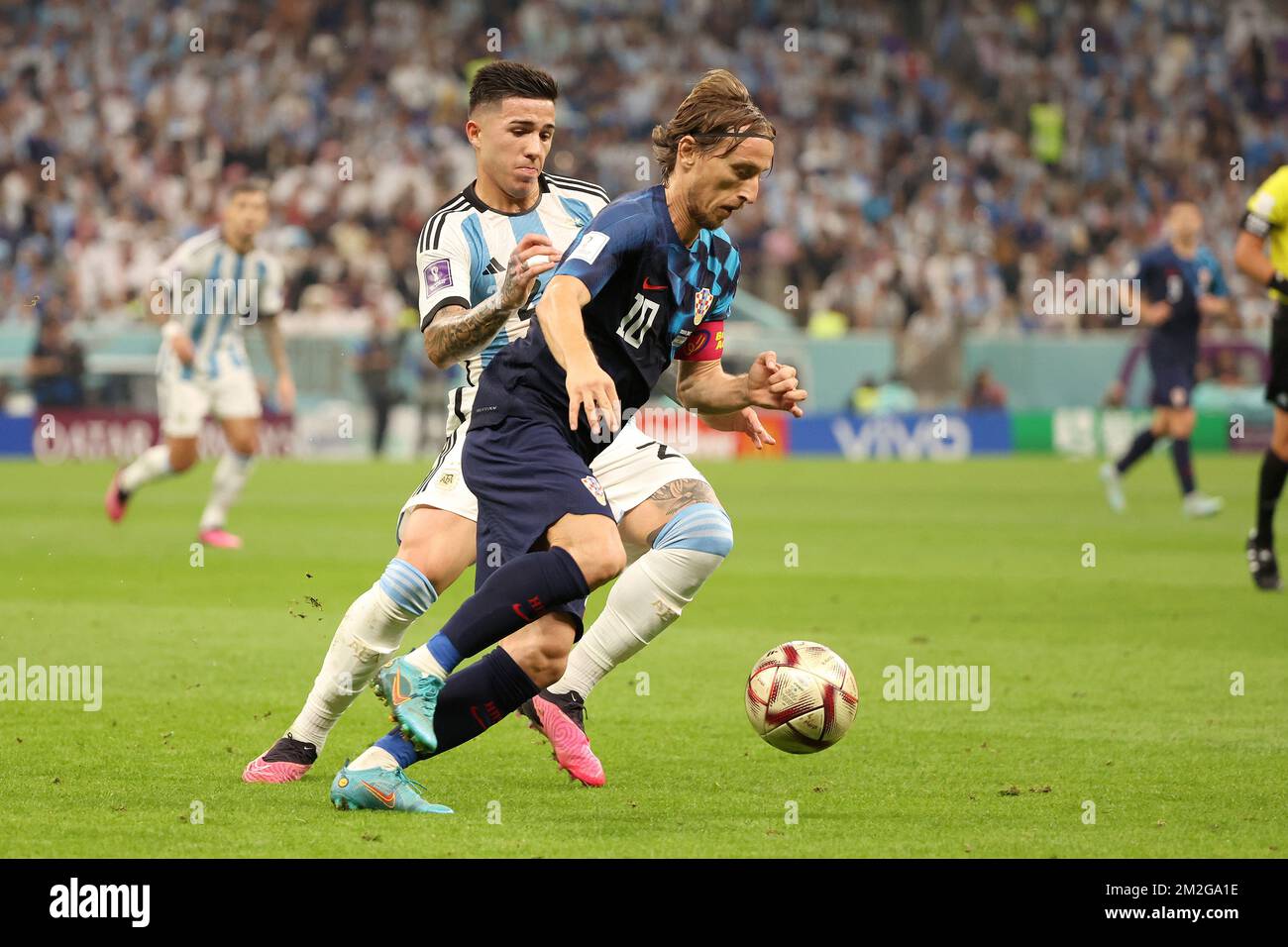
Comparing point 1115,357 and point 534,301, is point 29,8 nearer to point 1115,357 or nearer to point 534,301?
point 1115,357

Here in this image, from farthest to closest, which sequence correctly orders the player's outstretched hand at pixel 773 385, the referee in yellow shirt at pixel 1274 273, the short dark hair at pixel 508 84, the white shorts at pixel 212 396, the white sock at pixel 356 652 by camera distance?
1. the white shorts at pixel 212 396
2. the referee in yellow shirt at pixel 1274 273
3. the short dark hair at pixel 508 84
4. the white sock at pixel 356 652
5. the player's outstretched hand at pixel 773 385

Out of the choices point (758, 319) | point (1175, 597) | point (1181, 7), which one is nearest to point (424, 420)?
point (758, 319)

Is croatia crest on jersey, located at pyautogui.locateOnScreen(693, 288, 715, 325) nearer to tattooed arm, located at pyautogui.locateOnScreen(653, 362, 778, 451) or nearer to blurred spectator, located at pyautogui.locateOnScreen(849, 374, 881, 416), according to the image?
tattooed arm, located at pyautogui.locateOnScreen(653, 362, 778, 451)

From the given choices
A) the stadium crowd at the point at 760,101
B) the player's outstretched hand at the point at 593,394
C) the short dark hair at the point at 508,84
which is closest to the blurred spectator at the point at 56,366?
the stadium crowd at the point at 760,101

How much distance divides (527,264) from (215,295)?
8.57 metres

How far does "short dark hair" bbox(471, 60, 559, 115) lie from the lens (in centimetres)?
619

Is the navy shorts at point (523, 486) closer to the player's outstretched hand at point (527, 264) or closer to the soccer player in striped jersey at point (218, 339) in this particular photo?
the player's outstretched hand at point (527, 264)

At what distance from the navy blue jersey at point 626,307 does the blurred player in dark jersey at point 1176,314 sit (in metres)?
11.5

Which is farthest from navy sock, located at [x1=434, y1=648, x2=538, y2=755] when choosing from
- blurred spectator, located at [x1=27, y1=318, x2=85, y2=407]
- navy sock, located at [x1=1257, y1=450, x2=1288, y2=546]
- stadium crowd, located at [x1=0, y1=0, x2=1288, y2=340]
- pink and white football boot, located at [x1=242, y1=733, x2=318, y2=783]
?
stadium crowd, located at [x1=0, y1=0, x2=1288, y2=340]

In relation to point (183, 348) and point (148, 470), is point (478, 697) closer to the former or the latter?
point (183, 348)

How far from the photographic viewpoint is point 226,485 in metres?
13.7

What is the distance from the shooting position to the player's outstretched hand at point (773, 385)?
5410 mm

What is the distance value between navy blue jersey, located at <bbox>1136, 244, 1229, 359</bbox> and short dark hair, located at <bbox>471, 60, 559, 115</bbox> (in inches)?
444

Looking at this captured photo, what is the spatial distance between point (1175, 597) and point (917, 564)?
2.20 metres
